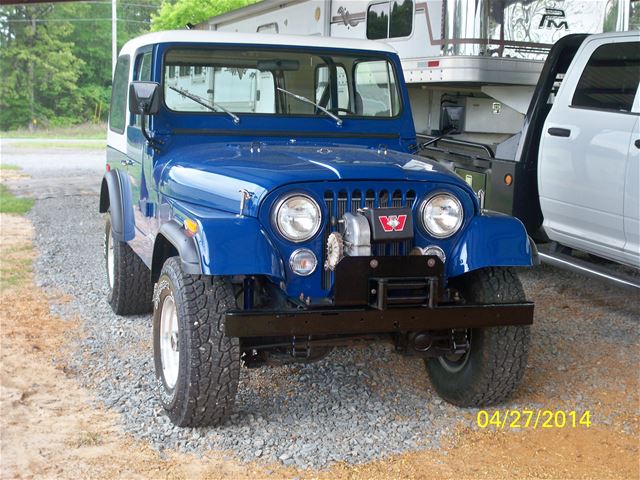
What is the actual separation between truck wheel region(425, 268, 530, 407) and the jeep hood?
1.84 feet

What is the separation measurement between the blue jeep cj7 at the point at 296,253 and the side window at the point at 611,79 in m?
2.10

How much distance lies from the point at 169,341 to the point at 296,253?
94 centimetres

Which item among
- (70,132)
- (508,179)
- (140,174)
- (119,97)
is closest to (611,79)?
(508,179)

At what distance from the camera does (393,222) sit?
3928 mm

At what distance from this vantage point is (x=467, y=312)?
13.0 ft

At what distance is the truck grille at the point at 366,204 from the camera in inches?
157

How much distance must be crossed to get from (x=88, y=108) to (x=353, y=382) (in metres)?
31.6

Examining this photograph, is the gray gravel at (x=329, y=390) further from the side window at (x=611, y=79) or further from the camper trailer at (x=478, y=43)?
the camper trailer at (x=478, y=43)

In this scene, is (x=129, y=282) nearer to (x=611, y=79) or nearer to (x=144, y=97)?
(x=144, y=97)

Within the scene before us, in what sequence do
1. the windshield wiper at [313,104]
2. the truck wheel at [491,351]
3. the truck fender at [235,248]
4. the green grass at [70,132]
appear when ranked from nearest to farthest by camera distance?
the truck fender at [235,248]
the truck wheel at [491,351]
the windshield wiper at [313,104]
the green grass at [70,132]

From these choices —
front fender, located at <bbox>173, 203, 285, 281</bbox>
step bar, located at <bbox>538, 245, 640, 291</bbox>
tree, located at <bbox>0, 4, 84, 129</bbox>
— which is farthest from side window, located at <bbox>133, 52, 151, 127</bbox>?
tree, located at <bbox>0, 4, 84, 129</bbox>

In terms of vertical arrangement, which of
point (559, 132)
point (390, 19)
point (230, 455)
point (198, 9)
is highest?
point (198, 9)

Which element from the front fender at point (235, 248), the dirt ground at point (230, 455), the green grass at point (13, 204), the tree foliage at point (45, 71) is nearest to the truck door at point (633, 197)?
the dirt ground at point (230, 455)

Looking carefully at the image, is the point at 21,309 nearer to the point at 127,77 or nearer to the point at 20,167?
the point at 127,77
